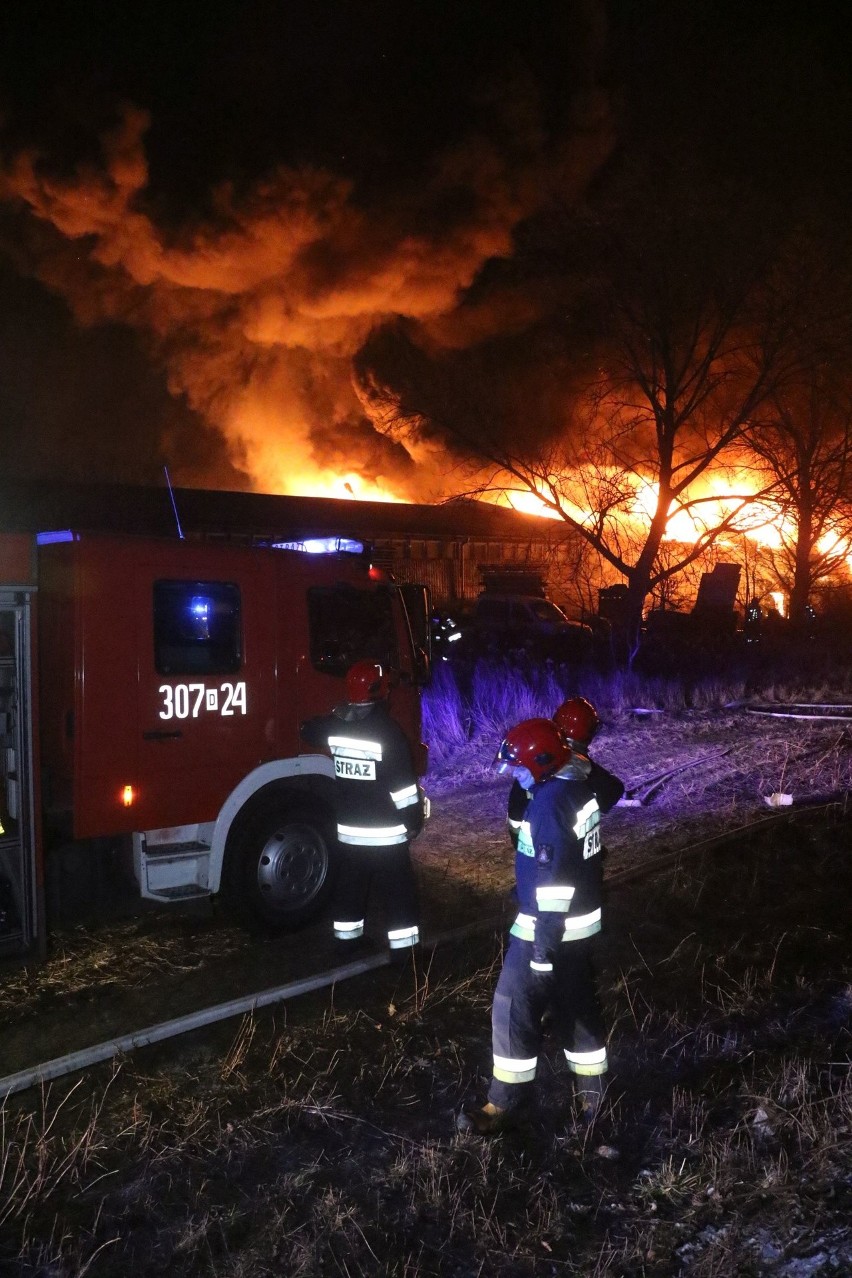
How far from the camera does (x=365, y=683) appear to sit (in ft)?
15.4

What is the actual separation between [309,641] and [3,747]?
164 cm

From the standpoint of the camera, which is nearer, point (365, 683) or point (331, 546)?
point (365, 683)

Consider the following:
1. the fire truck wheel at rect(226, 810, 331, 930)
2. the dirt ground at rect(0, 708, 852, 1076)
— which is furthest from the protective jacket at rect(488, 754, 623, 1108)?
the fire truck wheel at rect(226, 810, 331, 930)

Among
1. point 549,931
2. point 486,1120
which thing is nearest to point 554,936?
point 549,931

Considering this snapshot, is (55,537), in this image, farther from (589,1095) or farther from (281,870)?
(589,1095)

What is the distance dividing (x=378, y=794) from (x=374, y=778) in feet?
0.26

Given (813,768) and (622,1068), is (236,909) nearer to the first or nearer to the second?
(622,1068)

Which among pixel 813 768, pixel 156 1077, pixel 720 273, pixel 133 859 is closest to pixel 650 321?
pixel 720 273

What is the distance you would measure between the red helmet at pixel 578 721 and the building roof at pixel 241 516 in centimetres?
1693

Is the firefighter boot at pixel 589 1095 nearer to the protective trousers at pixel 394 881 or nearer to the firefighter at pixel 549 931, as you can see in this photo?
the firefighter at pixel 549 931

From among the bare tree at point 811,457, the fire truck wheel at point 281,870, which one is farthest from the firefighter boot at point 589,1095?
the bare tree at point 811,457

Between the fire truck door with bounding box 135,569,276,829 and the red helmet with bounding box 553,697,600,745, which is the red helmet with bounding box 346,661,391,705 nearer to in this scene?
the fire truck door with bounding box 135,569,276,829

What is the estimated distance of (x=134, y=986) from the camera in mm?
4672

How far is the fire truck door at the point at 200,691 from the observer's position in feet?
15.7
